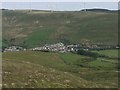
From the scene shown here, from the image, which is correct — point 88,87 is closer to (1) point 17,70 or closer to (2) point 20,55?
(1) point 17,70

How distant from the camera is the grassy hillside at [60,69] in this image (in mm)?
47281

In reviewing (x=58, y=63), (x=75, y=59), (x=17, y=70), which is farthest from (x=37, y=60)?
(x=17, y=70)

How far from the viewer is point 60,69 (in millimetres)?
100562

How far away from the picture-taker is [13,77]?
149 feet

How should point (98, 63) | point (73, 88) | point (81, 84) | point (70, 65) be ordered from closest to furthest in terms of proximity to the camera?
point (73, 88) → point (81, 84) → point (70, 65) → point (98, 63)

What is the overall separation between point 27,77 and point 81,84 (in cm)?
782

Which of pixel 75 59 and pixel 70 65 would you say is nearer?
pixel 70 65

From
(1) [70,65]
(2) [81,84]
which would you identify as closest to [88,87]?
(2) [81,84]

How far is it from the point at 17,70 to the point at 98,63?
7202cm

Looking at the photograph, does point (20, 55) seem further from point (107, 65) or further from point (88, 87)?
point (88, 87)

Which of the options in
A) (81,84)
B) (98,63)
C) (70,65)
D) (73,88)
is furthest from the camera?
(98,63)

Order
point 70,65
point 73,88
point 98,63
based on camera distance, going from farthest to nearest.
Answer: point 98,63 → point 70,65 → point 73,88

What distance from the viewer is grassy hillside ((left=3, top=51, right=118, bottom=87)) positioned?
4728 cm

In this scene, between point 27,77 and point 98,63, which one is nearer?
point 27,77
